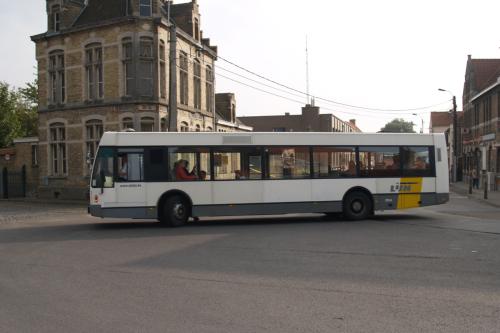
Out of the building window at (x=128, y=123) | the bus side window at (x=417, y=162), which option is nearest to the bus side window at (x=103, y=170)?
the bus side window at (x=417, y=162)

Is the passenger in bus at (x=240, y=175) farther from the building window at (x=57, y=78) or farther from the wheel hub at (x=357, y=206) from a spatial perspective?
the building window at (x=57, y=78)

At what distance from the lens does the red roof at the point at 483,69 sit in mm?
48281

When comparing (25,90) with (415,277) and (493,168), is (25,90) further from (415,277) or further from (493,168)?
(415,277)

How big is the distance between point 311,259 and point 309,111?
71032 millimetres

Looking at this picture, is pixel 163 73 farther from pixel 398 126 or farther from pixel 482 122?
pixel 398 126

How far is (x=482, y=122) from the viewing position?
43.3 metres

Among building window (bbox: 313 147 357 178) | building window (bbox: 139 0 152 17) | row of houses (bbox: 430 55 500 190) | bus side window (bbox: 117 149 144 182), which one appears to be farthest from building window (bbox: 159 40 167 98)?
row of houses (bbox: 430 55 500 190)

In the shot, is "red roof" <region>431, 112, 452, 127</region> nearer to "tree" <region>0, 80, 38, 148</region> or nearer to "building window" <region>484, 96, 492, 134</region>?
"building window" <region>484, 96, 492, 134</region>

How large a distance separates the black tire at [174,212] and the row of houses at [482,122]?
74.8 ft

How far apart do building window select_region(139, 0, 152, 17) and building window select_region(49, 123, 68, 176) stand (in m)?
8.29

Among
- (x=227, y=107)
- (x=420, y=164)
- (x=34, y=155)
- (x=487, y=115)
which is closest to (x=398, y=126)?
(x=487, y=115)

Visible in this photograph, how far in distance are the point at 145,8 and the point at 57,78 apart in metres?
7.17

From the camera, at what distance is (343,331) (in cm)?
525

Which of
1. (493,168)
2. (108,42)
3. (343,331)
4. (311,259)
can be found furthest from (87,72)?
(493,168)
